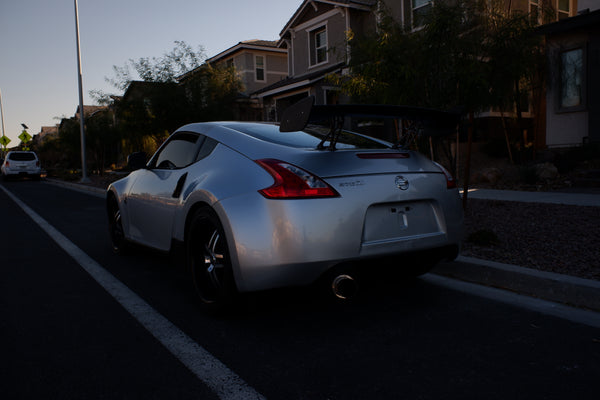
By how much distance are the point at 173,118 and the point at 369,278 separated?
15.3 metres

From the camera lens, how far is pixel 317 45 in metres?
22.6

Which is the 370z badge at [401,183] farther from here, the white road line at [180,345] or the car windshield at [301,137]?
the white road line at [180,345]

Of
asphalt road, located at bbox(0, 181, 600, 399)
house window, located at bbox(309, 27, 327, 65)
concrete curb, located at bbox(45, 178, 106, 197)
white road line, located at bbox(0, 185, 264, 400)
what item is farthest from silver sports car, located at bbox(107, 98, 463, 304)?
house window, located at bbox(309, 27, 327, 65)

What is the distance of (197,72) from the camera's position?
1767cm

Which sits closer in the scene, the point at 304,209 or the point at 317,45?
the point at 304,209

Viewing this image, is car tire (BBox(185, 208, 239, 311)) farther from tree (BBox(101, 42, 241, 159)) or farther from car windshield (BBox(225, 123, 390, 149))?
tree (BBox(101, 42, 241, 159))

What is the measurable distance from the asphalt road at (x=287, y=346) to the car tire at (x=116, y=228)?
45.3 inches

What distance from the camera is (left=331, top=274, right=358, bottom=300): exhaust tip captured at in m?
2.98

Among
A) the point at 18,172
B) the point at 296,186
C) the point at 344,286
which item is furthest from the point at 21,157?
the point at 344,286

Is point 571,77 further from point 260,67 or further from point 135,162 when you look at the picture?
point 260,67

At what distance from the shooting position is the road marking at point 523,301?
10.9 feet

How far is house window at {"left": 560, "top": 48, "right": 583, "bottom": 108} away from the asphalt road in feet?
38.2

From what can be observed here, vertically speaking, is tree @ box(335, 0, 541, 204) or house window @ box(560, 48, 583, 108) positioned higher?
house window @ box(560, 48, 583, 108)

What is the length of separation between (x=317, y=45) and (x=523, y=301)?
2052cm
